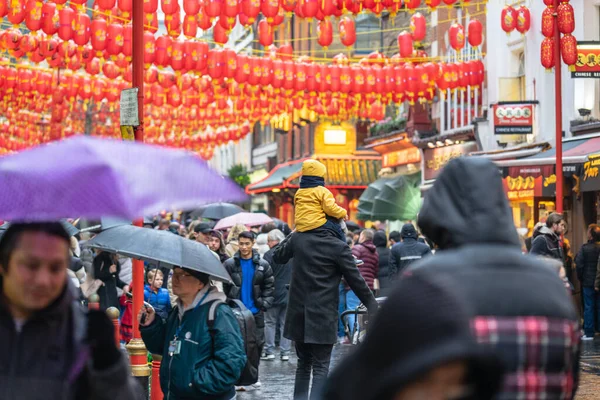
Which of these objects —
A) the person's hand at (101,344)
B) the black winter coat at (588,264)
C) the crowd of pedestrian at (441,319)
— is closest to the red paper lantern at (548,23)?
the black winter coat at (588,264)

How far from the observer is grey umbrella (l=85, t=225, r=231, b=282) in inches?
247

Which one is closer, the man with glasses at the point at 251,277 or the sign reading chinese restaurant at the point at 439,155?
the man with glasses at the point at 251,277

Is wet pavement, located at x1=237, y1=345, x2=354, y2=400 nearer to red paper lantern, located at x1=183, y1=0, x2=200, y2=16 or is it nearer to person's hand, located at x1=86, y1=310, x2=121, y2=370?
red paper lantern, located at x1=183, y1=0, x2=200, y2=16

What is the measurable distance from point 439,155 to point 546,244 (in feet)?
66.5

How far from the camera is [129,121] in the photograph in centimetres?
1122

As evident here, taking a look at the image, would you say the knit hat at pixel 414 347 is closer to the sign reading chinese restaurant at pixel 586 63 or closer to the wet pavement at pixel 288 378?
the wet pavement at pixel 288 378

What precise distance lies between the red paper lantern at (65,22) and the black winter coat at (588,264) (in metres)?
9.56

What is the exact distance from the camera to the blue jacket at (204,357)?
601 cm

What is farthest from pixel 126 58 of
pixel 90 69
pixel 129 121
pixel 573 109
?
pixel 129 121

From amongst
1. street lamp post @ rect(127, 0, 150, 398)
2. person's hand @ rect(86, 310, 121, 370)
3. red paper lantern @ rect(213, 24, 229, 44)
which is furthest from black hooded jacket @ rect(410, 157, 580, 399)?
red paper lantern @ rect(213, 24, 229, 44)

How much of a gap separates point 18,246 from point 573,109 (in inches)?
888

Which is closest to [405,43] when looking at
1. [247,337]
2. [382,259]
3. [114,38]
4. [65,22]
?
[114,38]

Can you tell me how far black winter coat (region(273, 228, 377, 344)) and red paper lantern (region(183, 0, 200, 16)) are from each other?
36.6 ft

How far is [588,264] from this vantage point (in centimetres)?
1894
